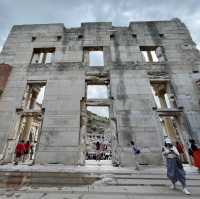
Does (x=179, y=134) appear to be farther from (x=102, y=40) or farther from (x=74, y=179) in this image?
(x=102, y=40)

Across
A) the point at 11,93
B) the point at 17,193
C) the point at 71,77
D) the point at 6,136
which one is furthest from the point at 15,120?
the point at 17,193

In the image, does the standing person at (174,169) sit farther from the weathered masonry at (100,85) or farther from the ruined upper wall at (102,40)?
the ruined upper wall at (102,40)

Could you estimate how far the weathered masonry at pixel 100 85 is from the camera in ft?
30.0

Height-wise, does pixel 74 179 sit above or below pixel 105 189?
above

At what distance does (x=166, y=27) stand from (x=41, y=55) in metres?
12.3

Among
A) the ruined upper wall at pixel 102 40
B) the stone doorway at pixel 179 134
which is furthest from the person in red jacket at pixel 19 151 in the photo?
the stone doorway at pixel 179 134

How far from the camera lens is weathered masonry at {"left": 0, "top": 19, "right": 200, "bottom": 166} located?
360 inches

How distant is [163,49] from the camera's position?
500 inches

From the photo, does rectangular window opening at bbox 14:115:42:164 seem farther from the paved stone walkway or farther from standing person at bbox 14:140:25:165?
the paved stone walkway

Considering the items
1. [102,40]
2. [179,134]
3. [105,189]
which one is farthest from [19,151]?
[102,40]

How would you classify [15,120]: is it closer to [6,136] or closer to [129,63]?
[6,136]

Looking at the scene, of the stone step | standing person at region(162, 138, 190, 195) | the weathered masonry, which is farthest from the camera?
the weathered masonry

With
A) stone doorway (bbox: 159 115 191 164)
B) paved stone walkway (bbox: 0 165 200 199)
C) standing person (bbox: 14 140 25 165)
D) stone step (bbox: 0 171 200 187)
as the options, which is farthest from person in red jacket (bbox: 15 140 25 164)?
stone doorway (bbox: 159 115 191 164)

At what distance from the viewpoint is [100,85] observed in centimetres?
1202
